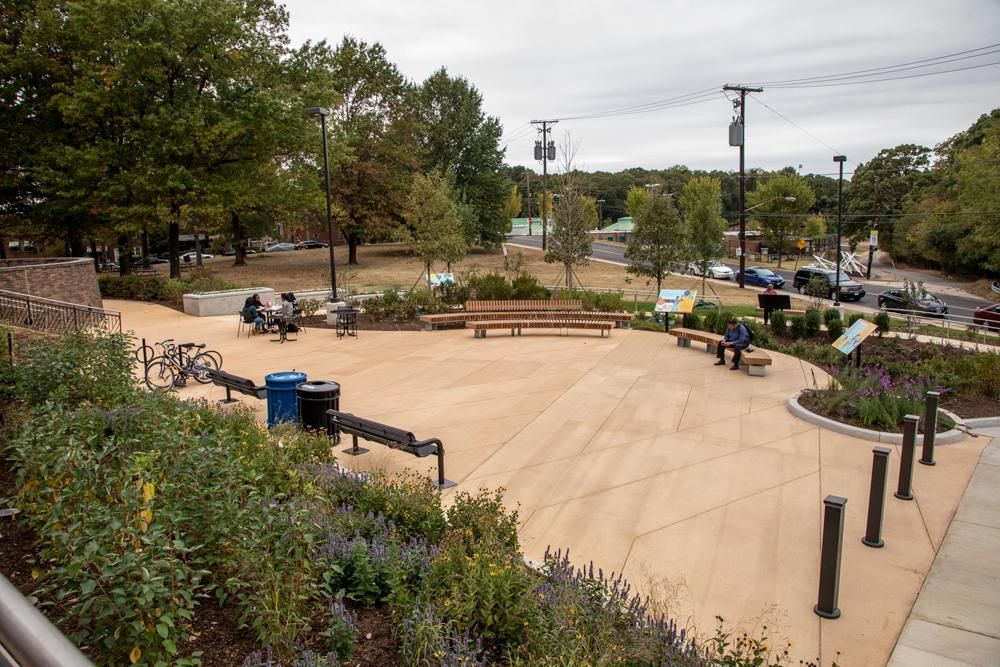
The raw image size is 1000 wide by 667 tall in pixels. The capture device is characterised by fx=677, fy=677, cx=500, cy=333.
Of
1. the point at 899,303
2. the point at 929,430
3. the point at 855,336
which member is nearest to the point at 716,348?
the point at 855,336

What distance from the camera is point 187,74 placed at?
27922mm

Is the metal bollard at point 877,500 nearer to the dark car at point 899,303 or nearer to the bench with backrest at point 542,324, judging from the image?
the bench with backrest at point 542,324

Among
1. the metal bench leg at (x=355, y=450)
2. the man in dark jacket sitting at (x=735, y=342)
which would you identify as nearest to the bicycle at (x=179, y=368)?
the metal bench leg at (x=355, y=450)

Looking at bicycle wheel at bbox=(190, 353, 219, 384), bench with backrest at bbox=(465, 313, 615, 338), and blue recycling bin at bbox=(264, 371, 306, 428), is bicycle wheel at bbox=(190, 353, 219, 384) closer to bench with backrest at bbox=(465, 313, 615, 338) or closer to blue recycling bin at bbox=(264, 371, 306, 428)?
blue recycling bin at bbox=(264, 371, 306, 428)

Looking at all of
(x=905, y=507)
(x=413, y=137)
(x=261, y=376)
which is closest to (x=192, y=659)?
(x=905, y=507)

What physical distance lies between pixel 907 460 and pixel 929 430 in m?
1.44

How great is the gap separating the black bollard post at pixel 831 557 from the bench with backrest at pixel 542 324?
1242 centimetres

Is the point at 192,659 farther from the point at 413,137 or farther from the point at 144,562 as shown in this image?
the point at 413,137

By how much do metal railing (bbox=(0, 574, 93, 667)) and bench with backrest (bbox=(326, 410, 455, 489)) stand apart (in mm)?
6017

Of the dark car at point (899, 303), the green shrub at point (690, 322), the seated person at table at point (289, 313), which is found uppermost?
the seated person at table at point (289, 313)

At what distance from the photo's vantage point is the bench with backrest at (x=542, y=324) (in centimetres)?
1720

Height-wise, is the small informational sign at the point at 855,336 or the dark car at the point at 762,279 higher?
the small informational sign at the point at 855,336

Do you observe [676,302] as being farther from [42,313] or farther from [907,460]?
[42,313]

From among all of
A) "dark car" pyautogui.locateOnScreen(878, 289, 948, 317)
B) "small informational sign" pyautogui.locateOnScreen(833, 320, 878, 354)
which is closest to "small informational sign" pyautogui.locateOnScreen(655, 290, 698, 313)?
"small informational sign" pyautogui.locateOnScreen(833, 320, 878, 354)
